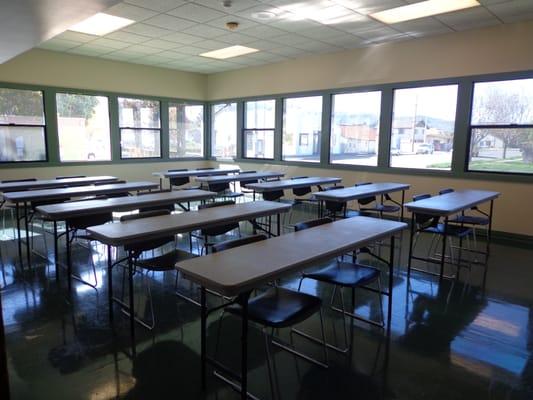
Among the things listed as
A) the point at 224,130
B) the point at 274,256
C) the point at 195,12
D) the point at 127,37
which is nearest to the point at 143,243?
the point at 274,256

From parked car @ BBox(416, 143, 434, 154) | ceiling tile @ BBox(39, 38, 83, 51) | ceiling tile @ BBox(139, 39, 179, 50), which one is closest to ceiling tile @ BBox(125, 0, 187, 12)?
ceiling tile @ BBox(139, 39, 179, 50)

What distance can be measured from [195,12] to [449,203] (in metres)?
4.01

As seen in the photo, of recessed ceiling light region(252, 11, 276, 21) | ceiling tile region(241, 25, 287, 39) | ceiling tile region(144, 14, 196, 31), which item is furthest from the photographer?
ceiling tile region(241, 25, 287, 39)

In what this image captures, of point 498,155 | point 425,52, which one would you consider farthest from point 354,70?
point 498,155

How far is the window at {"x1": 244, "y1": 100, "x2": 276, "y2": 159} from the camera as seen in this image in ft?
28.9

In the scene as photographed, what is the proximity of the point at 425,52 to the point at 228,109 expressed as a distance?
4989 millimetres

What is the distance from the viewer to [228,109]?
384 inches

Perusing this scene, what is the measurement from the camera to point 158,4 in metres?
4.89

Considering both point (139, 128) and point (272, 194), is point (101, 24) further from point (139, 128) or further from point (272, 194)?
point (272, 194)

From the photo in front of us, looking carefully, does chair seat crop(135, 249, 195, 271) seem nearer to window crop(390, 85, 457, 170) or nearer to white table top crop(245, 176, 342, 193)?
white table top crop(245, 176, 342, 193)

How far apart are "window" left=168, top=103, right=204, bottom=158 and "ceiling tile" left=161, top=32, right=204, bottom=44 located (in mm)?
2920

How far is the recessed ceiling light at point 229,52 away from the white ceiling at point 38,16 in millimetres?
3799

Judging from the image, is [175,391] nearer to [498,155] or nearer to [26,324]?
[26,324]

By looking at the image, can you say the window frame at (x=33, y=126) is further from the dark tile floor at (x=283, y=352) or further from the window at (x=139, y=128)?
the dark tile floor at (x=283, y=352)
